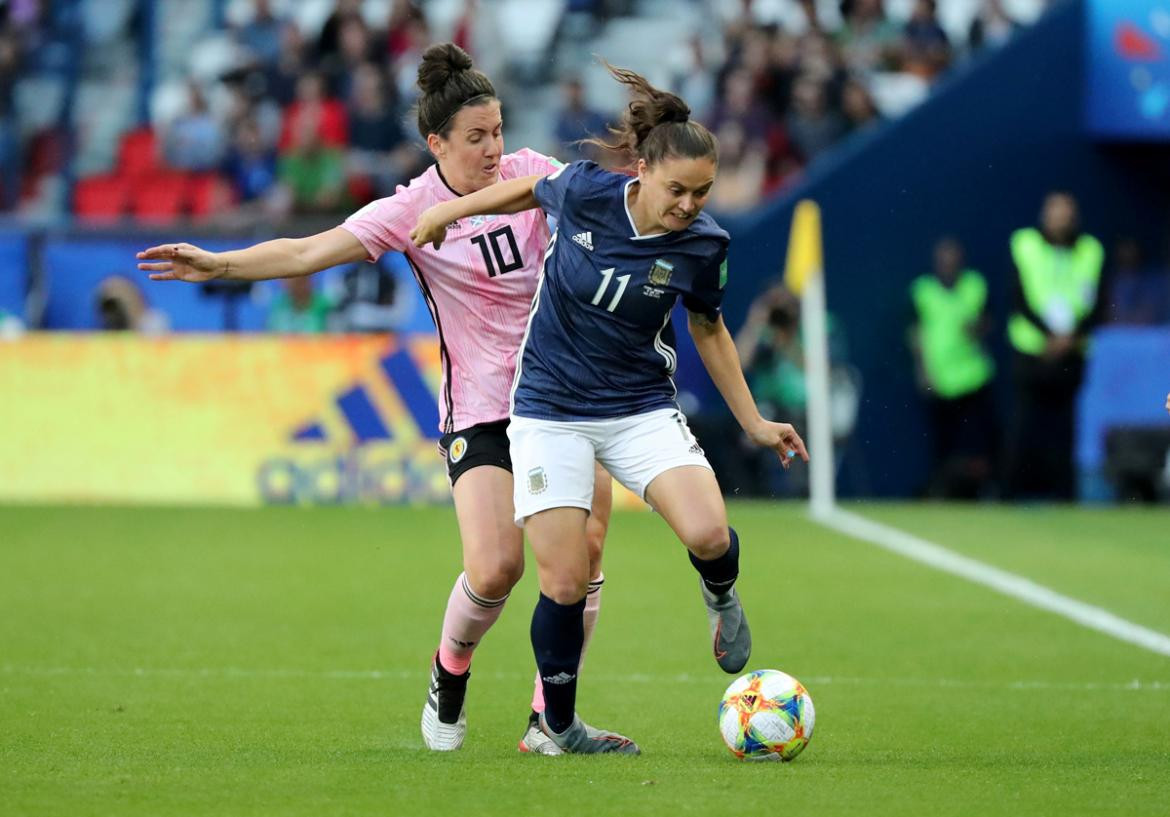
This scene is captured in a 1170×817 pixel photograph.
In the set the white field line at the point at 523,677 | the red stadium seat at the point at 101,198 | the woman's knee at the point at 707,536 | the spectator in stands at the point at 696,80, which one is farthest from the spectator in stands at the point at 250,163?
the woman's knee at the point at 707,536

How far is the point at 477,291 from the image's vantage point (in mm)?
6898

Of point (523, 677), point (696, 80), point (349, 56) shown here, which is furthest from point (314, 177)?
point (523, 677)

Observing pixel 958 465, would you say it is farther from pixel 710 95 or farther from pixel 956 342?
pixel 710 95

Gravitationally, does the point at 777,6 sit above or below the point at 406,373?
above

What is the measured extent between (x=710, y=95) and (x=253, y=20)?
5.16 meters

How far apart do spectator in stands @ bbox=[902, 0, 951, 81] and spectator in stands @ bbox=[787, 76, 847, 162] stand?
1.50 metres

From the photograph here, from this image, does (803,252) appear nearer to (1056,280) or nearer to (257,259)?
(1056,280)

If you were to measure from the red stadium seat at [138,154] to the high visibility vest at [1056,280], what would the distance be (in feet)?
27.9

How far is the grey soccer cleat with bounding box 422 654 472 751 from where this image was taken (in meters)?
6.73

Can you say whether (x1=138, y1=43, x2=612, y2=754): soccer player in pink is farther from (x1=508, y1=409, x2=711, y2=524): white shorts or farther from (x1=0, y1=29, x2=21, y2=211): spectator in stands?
(x1=0, y1=29, x2=21, y2=211): spectator in stands

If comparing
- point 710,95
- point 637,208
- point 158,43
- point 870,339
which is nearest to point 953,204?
point 870,339

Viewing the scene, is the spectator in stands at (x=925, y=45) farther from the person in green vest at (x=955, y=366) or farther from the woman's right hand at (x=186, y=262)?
the woman's right hand at (x=186, y=262)

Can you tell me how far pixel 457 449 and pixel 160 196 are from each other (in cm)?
1337

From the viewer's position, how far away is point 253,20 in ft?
69.6
